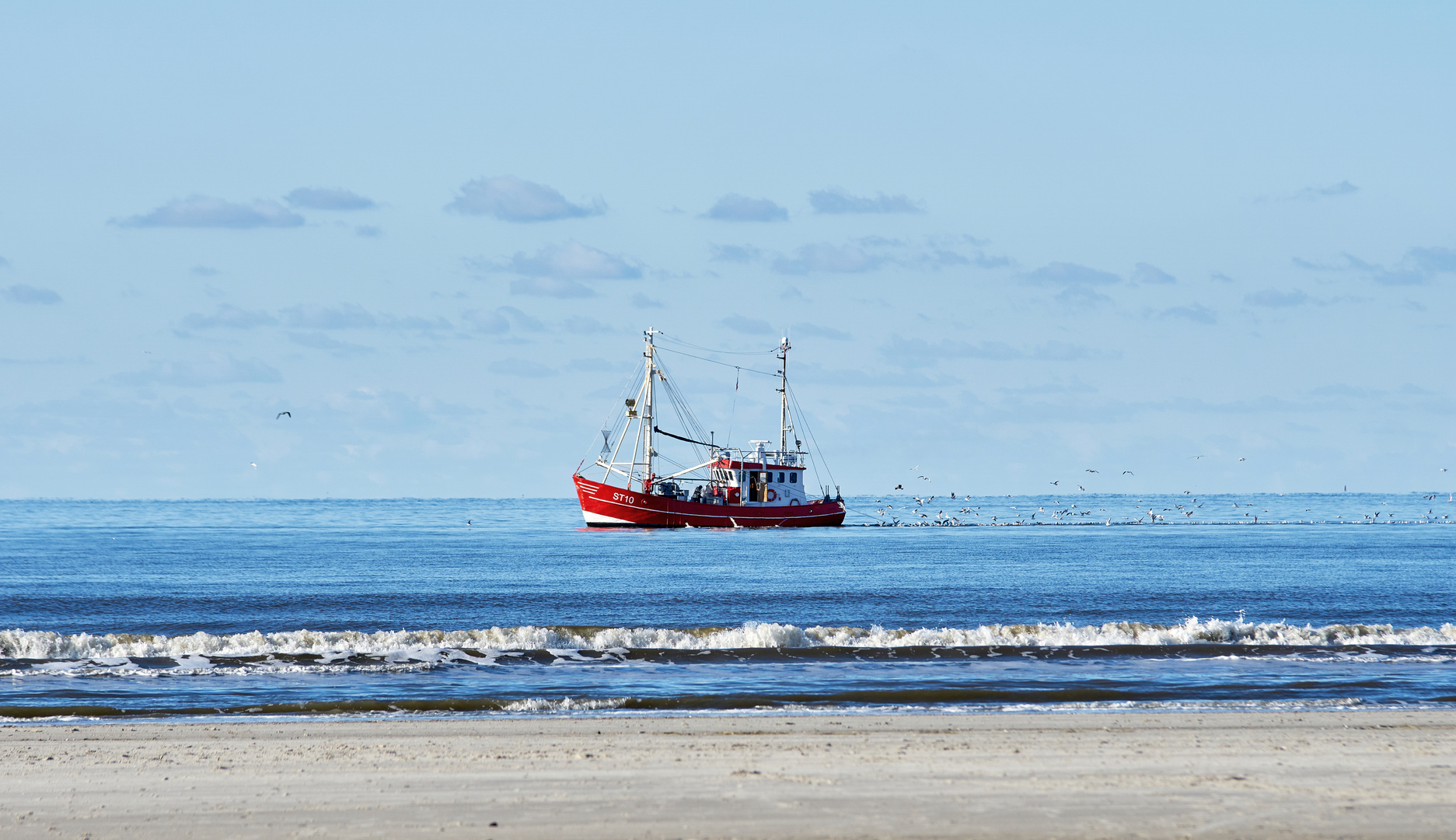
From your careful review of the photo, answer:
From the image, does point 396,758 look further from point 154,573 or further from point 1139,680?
point 154,573

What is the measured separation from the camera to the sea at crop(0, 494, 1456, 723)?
Result: 19.0 meters

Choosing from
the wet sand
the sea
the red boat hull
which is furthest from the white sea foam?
the red boat hull

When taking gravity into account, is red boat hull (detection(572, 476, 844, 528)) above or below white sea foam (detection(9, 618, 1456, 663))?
above

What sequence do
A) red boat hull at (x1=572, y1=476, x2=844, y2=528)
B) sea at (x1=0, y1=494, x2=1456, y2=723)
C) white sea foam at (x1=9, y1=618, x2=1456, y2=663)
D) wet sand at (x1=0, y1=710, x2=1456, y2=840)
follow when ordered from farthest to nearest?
red boat hull at (x1=572, y1=476, x2=844, y2=528) < white sea foam at (x1=9, y1=618, x2=1456, y2=663) < sea at (x1=0, y1=494, x2=1456, y2=723) < wet sand at (x1=0, y1=710, x2=1456, y2=840)

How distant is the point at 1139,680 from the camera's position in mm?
20594

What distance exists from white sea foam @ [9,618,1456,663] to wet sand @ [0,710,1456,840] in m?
8.05

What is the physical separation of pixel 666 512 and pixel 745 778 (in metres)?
85.3

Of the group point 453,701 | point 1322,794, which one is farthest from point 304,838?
point 1322,794

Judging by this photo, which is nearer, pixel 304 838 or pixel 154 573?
pixel 304 838

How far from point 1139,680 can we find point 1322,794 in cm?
887

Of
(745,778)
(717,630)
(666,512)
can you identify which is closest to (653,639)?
(717,630)

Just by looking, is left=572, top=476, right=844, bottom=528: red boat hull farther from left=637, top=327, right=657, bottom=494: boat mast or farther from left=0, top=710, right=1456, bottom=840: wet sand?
left=0, top=710, right=1456, bottom=840: wet sand

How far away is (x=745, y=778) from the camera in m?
12.7

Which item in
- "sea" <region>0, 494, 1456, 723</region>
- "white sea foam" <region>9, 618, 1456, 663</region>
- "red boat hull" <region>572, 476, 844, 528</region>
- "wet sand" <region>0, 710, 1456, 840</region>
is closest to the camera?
"wet sand" <region>0, 710, 1456, 840</region>
